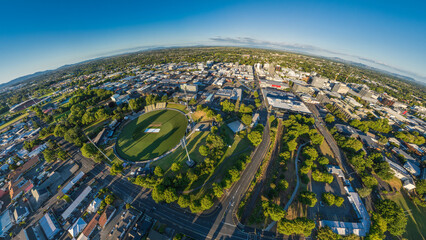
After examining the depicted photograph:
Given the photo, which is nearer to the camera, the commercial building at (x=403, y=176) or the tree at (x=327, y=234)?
the tree at (x=327, y=234)

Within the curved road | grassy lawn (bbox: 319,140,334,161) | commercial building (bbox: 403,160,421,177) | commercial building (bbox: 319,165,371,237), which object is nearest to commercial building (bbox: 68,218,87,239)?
the curved road

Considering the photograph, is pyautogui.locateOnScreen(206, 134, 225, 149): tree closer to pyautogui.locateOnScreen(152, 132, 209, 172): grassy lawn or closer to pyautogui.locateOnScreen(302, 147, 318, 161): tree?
pyautogui.locateOnScreen(152, 132, 209, 172): grassy lawn

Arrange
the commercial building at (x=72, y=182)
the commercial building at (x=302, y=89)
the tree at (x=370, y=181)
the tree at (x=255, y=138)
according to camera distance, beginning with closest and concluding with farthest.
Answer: the commercial building at (x=72, y=182)
the tree at (x=370, y=181)
the tree at (x=255, y=138)
the commercial building at (x=302, y=89)

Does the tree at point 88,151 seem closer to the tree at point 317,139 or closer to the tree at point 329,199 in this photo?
the tree at point 329,199

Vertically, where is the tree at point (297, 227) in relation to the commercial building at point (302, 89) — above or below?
below

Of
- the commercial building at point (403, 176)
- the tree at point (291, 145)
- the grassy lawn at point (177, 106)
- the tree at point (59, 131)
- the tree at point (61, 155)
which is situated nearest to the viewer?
the commercial building at point (403, 176)

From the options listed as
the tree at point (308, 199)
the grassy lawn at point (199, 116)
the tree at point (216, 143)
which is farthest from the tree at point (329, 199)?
the grassy lawn at point (199, 116)

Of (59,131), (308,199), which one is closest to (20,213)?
(59,131)
